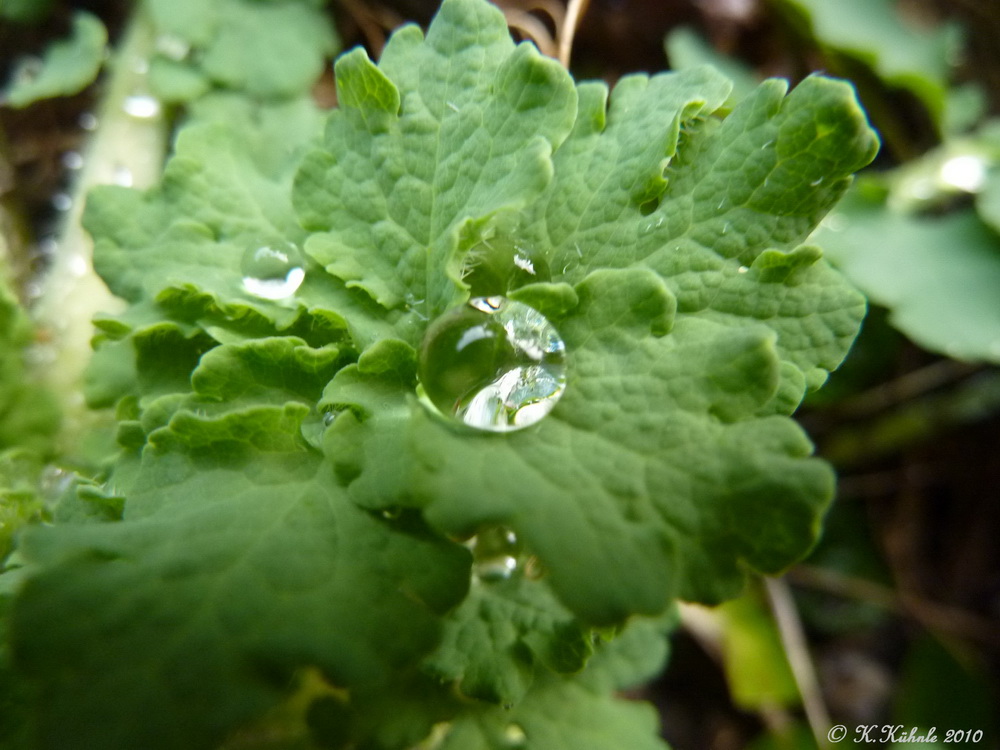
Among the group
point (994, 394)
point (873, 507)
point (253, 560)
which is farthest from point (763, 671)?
point (253, 560)

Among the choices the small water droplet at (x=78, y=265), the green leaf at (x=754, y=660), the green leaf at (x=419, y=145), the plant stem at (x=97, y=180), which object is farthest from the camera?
the green leaf at (x=754, y=660)

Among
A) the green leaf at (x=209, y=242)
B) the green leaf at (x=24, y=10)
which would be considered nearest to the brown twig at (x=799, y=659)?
the green leaf at (x=209, y=242)

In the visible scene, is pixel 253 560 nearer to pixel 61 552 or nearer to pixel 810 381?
pixel 61 552

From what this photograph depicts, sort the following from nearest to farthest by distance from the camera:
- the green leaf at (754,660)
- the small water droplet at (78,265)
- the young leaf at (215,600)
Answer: the young leaf at (215,600)
the small water droplet at (78,265)
the green leaf at (754,660)

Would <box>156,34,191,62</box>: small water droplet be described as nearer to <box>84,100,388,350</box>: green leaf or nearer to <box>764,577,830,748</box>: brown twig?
<box>84,100,388,350</box>: green leaf

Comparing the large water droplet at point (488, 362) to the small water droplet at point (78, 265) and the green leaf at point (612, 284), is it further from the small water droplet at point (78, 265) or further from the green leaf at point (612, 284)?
the small water droplet at point (78, 265)

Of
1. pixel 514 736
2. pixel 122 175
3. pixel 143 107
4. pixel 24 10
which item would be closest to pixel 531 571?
pixel 514 736

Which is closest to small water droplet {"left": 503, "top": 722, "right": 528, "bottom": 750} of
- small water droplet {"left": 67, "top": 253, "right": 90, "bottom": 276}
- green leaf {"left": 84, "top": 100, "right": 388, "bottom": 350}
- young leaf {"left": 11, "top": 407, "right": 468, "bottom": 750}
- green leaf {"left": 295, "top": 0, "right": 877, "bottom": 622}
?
young leaf {"left": 11, "top": 407, "right": 468, "bottom": 750}
